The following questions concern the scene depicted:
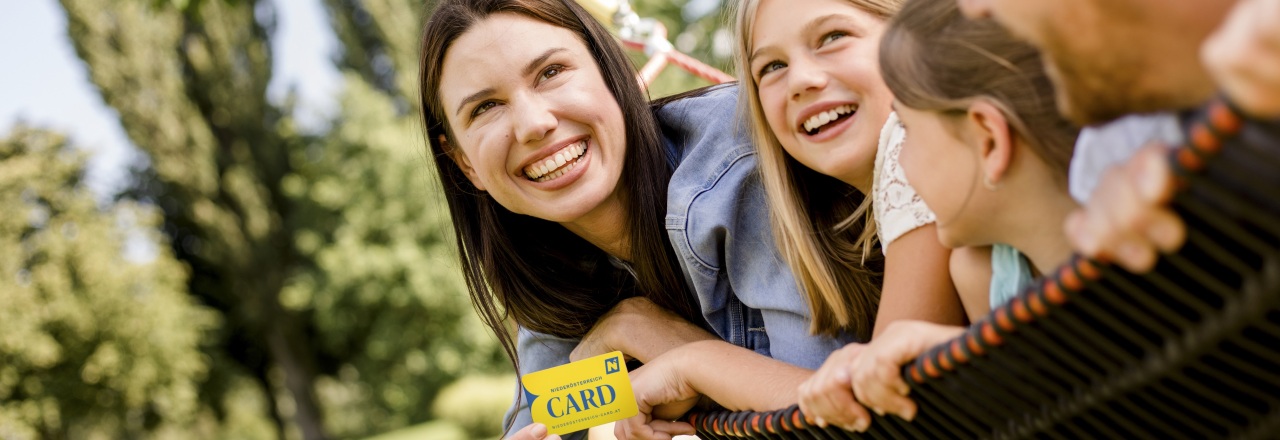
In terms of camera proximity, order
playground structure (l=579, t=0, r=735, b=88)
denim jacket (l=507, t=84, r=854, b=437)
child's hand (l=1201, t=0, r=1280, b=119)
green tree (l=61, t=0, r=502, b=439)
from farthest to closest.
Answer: green tree (l=61, t=0, r=502, b=439) < playground structure (l=579, t=0, r=735, b=88) < denim jacket (l=507, t=84, r=854, b=437) < child's hand (l=1201, t=0, r=1280, b=119)

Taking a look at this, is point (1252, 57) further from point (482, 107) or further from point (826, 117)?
point (482, 107)

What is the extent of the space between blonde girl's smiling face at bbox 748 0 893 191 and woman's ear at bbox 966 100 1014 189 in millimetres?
752

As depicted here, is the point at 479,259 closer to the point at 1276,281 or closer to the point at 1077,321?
the point at 1077,321

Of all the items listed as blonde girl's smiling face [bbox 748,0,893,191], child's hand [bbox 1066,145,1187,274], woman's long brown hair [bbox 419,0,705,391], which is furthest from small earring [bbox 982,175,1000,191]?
woman's long brown hair [bbox 419,0,705,391]

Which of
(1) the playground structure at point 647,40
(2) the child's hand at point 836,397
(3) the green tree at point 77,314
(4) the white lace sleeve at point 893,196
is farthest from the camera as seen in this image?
(3) the green tree at point 77,314

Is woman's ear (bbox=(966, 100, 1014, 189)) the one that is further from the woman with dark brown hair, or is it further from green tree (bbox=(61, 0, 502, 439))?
green tree (bbox=(61, 0, 502, 439))

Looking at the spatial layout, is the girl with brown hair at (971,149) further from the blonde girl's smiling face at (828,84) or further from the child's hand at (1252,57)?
the blonde girl's smiling face at (828,84)

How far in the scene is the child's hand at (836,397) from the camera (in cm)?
143

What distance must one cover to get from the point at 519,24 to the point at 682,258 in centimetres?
69

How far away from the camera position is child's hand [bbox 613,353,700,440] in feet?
7.50

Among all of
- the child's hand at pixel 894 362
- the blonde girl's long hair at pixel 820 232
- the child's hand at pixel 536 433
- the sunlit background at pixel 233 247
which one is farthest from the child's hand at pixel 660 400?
the sunlit background at pixel 233 247

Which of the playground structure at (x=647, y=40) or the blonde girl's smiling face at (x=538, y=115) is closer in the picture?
the blonde girl's smiling face at (x=538, y=115)

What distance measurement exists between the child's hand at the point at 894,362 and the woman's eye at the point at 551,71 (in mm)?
1442

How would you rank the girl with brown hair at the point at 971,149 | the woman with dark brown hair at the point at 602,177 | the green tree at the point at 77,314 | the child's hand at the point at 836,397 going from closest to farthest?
the girl with brown hair at the point at 971,149
the child's hand at the point at 836,397
the woman with dark brown hair at the point at 602,177
the green tree at the point at 77,314
